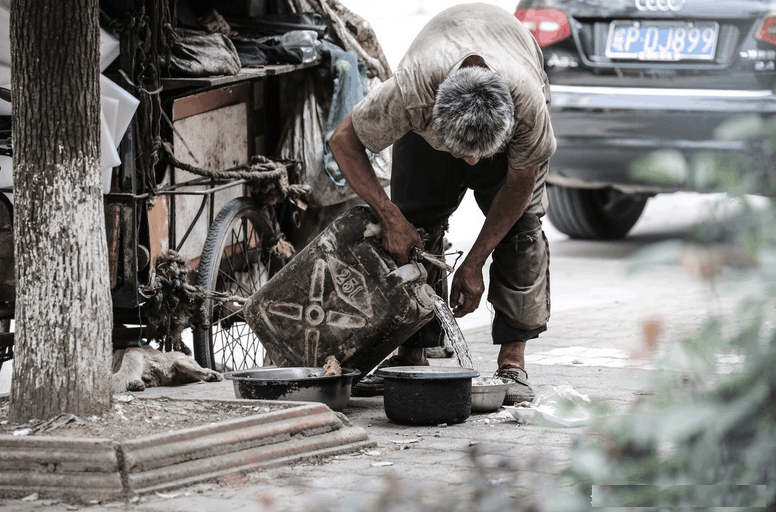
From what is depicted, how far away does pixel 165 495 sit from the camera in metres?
3.26

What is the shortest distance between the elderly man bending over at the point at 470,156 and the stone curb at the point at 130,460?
118cm

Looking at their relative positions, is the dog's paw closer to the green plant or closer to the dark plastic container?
the dark plastic container

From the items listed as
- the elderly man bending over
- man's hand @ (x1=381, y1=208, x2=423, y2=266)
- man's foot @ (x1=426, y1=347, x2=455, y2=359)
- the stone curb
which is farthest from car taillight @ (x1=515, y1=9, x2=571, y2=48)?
the stone curb

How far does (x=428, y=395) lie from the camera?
4.20 m

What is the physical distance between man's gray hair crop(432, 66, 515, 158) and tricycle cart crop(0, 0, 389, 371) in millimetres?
1364

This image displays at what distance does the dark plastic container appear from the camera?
14.5 feet

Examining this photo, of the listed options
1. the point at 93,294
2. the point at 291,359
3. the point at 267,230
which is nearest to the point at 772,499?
the point at 93,294

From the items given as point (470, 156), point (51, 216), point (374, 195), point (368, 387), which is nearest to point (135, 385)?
point (368, 387)

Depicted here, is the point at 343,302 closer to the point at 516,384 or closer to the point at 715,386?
the point at 516,384

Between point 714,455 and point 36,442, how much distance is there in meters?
2.46

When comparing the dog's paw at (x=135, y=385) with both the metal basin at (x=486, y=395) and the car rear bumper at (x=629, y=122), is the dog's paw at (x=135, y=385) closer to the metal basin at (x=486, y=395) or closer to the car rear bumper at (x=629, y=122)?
the metal basin at (x=486, y=395)

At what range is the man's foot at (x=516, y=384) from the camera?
4.73 meters

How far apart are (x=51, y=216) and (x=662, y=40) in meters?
4.89

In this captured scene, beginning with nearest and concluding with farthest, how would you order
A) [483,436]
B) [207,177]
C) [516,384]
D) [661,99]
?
[483,436], [516,384], [207,177], [661,99]
